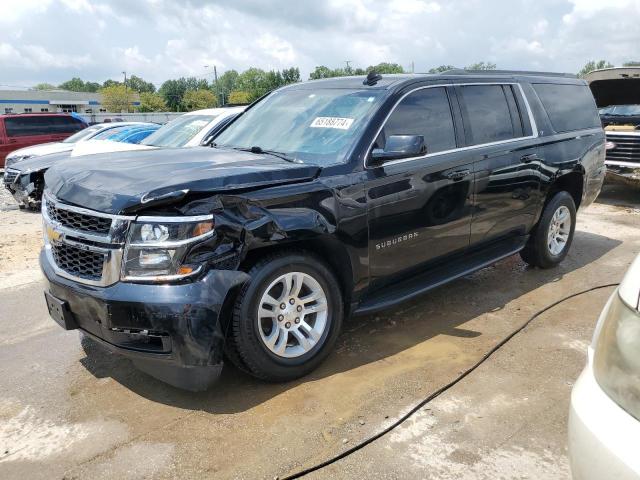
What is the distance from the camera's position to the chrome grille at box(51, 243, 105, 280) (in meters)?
3.10

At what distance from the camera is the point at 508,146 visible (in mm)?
4848

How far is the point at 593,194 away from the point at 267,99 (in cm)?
392

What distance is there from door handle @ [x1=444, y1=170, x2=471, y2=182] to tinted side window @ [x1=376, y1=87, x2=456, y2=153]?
0.20 meters

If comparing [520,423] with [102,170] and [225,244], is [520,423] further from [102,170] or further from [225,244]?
[102,170]

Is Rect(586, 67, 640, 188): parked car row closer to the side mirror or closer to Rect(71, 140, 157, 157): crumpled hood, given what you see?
the side mirror

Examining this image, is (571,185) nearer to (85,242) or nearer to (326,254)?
(326,254)

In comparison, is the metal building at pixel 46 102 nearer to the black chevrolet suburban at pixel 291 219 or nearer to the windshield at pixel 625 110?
the windshield at pixel 625 110

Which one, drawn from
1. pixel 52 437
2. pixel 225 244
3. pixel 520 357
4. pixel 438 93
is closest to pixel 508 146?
pixel 438 93

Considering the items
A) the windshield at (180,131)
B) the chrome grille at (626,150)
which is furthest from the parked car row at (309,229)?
the chrome grille at (626,150)

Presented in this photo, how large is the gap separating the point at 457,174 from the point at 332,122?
110 centimetres

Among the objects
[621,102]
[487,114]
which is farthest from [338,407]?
[621,102]

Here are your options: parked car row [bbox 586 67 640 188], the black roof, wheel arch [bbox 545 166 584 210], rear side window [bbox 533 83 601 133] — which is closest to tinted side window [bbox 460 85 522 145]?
the black roof

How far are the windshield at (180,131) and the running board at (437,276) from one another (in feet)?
15.2

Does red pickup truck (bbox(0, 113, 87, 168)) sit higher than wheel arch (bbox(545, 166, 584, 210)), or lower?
higher
